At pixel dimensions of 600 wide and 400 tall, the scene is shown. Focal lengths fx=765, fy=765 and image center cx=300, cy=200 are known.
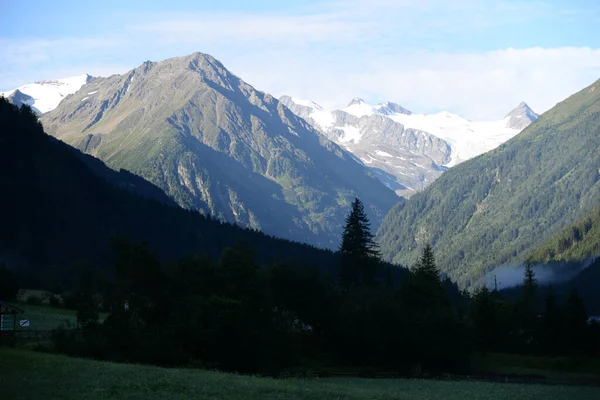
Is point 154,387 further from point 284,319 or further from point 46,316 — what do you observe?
point 46,316

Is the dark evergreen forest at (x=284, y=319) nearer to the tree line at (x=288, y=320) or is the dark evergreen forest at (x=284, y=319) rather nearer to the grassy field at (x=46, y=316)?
the tree line at (x=288, y=320)

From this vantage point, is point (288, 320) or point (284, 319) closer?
point (284, 319)

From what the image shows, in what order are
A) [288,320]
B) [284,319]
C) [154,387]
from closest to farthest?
[154,387] < [284,319] < [288,320]

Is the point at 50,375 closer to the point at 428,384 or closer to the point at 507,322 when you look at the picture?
the point at 428,384

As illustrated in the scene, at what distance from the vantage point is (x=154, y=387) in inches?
2148

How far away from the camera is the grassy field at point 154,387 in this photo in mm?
50094

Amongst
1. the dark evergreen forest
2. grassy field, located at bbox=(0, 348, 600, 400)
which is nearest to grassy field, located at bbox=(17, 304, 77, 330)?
the dark evergreen forest

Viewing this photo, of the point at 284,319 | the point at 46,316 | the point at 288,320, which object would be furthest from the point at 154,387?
the point at 46,316

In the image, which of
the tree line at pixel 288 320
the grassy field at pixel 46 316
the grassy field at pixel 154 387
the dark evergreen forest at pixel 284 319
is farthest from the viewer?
the grassy field at pixel 46 316

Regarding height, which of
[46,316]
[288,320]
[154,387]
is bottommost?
[154,387]

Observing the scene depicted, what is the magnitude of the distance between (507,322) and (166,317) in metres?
64.0

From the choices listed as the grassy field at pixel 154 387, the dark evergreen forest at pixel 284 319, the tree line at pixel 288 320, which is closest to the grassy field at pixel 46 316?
the dark evergreen forest at pixel 284 319

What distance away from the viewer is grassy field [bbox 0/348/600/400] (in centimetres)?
5009

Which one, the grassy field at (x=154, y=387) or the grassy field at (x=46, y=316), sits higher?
the grassy field at (x=46, y=316)
